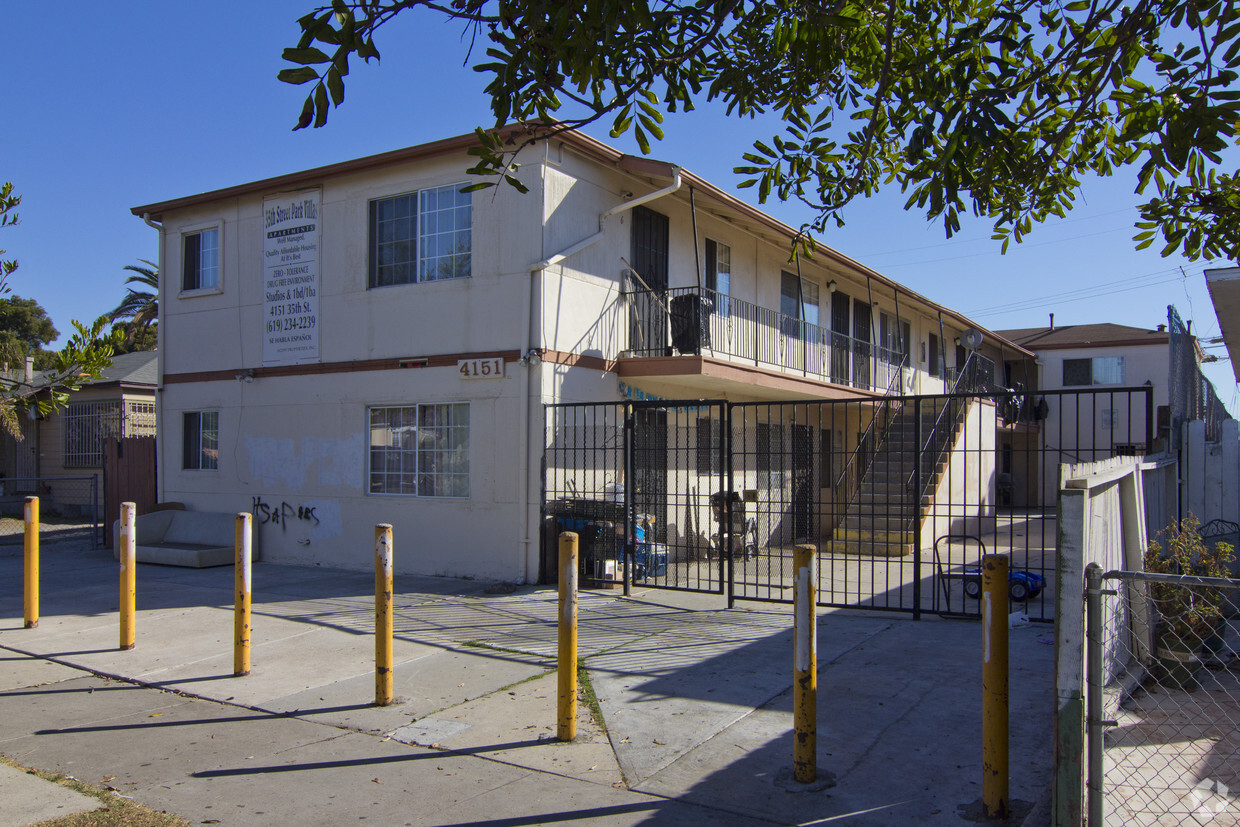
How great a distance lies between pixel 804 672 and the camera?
176 inches

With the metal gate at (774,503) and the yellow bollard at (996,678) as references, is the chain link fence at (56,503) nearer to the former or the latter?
the metal gate at (774,503)

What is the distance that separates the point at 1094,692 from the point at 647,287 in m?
10.3

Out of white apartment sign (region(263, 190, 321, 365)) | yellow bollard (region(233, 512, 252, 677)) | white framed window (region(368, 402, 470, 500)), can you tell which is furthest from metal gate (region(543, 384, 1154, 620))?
white apartment sign (region(263, 190, 321, 365))

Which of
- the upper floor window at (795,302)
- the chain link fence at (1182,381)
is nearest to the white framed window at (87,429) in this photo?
the upper floor window at (795,302)

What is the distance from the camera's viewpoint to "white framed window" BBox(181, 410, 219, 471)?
15.2 meters

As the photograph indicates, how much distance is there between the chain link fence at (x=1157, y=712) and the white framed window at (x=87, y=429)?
21880 mm

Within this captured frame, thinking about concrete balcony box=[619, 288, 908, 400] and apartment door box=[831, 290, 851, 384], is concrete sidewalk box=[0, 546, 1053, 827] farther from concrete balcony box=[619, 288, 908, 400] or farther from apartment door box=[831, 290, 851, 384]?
apartment door box=[831, 290, 851, 384]

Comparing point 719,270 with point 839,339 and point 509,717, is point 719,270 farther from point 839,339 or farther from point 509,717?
point 509,717

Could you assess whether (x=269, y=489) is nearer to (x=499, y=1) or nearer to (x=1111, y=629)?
(x=499, y=1)

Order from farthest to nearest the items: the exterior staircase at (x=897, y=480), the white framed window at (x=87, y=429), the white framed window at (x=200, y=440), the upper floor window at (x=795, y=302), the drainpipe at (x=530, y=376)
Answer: the white framed window at (x=87, y=429), the upper floor window at (x=795, y=302), the white framed window at (x=200, y=440), the exterior staircase at (x=897, y=480), the drainpipe at (x=530, y=376)

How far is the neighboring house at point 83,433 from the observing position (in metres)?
21.2

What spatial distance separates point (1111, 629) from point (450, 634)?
5.68 metres

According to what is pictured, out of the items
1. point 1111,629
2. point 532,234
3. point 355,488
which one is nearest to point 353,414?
point 355,488

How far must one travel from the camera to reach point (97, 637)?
8398 millimetres
